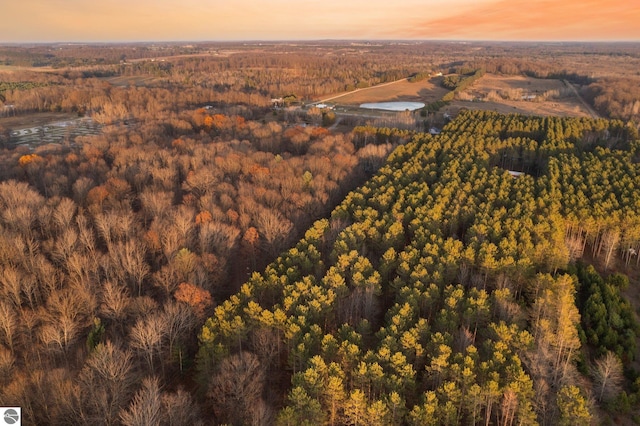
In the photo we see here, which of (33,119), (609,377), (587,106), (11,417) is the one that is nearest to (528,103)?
(587,106)

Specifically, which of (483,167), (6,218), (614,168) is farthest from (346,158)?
(6,218)

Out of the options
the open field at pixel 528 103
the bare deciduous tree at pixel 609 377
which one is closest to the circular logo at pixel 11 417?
the bare deciduous tree at pixel 609 377

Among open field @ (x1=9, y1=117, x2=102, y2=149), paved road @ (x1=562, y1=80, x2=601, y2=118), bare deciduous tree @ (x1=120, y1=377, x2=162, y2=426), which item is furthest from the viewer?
paved road @ (x1=562, y1=80, x2=601, y2=118)

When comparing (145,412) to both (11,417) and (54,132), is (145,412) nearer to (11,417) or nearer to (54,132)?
(11,417)

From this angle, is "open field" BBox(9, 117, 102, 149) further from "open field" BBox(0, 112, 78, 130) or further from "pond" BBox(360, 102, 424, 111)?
"pond" BBox(360, 102, 424, 111)

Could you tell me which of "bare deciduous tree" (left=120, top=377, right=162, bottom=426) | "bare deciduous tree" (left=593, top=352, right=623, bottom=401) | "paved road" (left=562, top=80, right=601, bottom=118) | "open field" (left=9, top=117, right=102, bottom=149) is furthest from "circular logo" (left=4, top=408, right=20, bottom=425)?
"paved road" (left=562, top=80, right=601, bottom=118)
